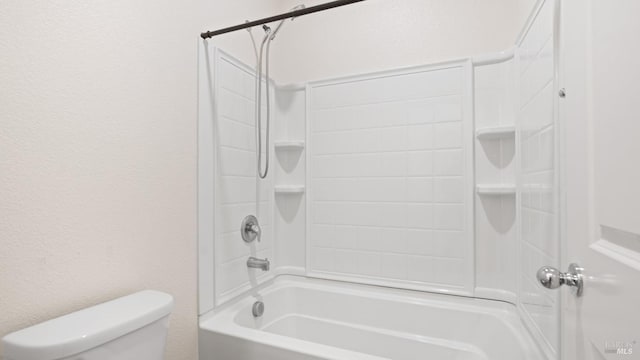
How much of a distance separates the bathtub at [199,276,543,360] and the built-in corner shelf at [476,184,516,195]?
1.81ft

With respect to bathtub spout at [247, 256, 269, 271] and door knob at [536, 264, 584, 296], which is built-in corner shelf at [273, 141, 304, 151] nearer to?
bathtub spout at [247, 256, 269, 271]

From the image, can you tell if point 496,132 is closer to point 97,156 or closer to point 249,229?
point 249,229

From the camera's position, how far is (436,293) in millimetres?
1722

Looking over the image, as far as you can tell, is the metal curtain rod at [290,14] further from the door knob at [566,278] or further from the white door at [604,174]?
the door knob at [566,278]

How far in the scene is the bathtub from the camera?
4.25 ft

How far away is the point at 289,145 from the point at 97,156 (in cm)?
116

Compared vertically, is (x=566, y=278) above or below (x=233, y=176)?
below

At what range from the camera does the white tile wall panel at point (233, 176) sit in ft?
5.09

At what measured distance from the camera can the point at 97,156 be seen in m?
1.00

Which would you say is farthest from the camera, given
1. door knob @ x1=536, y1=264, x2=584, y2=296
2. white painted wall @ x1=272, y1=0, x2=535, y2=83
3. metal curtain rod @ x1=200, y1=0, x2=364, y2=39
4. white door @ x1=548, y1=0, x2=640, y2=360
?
white painted wall @ x1=272, y1=0, x2=535, y2=83

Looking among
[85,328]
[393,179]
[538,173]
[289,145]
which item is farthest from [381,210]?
[85,328]

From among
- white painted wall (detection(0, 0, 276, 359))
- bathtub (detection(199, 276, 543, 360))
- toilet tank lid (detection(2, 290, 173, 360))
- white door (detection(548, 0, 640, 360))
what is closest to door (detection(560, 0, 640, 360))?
white door (detection(548, 0, 640, 360))

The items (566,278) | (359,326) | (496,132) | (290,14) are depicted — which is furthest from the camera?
(359,326)

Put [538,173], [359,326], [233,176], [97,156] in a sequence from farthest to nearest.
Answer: [359,326]
[233,176]
[538,173]
[97,156]
